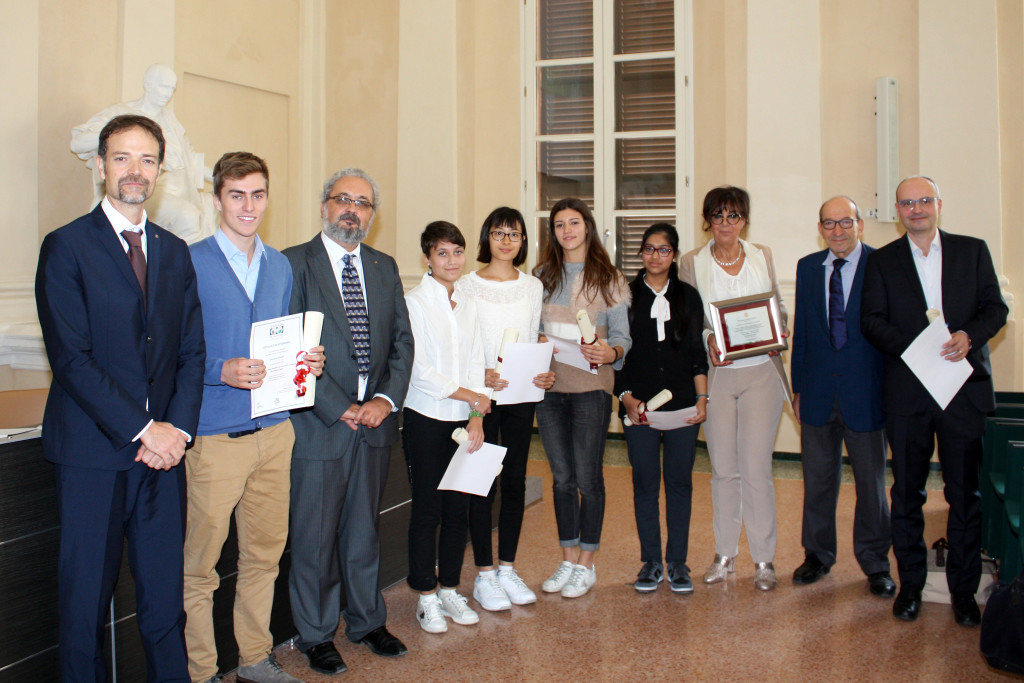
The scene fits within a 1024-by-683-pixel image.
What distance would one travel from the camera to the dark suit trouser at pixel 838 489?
3584 millimetres

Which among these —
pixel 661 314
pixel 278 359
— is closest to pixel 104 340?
pixel 278 359

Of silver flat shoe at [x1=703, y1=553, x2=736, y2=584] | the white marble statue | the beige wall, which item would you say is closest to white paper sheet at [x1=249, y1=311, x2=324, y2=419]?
silver flat shoe at [x1=703, y1=553, x2=736, y2=584]

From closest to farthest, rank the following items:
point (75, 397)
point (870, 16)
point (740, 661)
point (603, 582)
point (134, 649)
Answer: point (75, 397), point (134, 649), point (740, 661), point (603, 582), point (870, 16)

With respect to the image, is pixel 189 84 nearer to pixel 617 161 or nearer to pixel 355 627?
pixel 617 161

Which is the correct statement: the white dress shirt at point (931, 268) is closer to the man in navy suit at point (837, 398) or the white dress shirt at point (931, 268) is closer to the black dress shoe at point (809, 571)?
the man in navy suit at point (837, 398)

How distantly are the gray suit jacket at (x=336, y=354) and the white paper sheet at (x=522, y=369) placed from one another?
0.42 meters

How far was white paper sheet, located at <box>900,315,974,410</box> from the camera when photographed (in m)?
3.07

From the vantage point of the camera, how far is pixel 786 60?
250 inches

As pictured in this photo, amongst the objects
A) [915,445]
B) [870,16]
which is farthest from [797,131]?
[915,445]

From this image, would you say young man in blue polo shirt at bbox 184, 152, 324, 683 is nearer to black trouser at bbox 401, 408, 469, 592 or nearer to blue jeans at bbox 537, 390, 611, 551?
black trouser at bbox 401, 408, 469, 592

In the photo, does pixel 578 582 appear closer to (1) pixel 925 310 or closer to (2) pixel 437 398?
(2) pixel 437 398

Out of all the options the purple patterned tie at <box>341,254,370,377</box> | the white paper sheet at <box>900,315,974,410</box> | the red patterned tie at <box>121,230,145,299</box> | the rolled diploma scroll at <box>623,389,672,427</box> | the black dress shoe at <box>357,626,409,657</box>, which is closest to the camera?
the red patterned tie at <box>121,230,145,299</box>

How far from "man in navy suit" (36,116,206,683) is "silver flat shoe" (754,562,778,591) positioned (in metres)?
2.41

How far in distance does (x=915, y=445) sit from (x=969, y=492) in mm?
252
